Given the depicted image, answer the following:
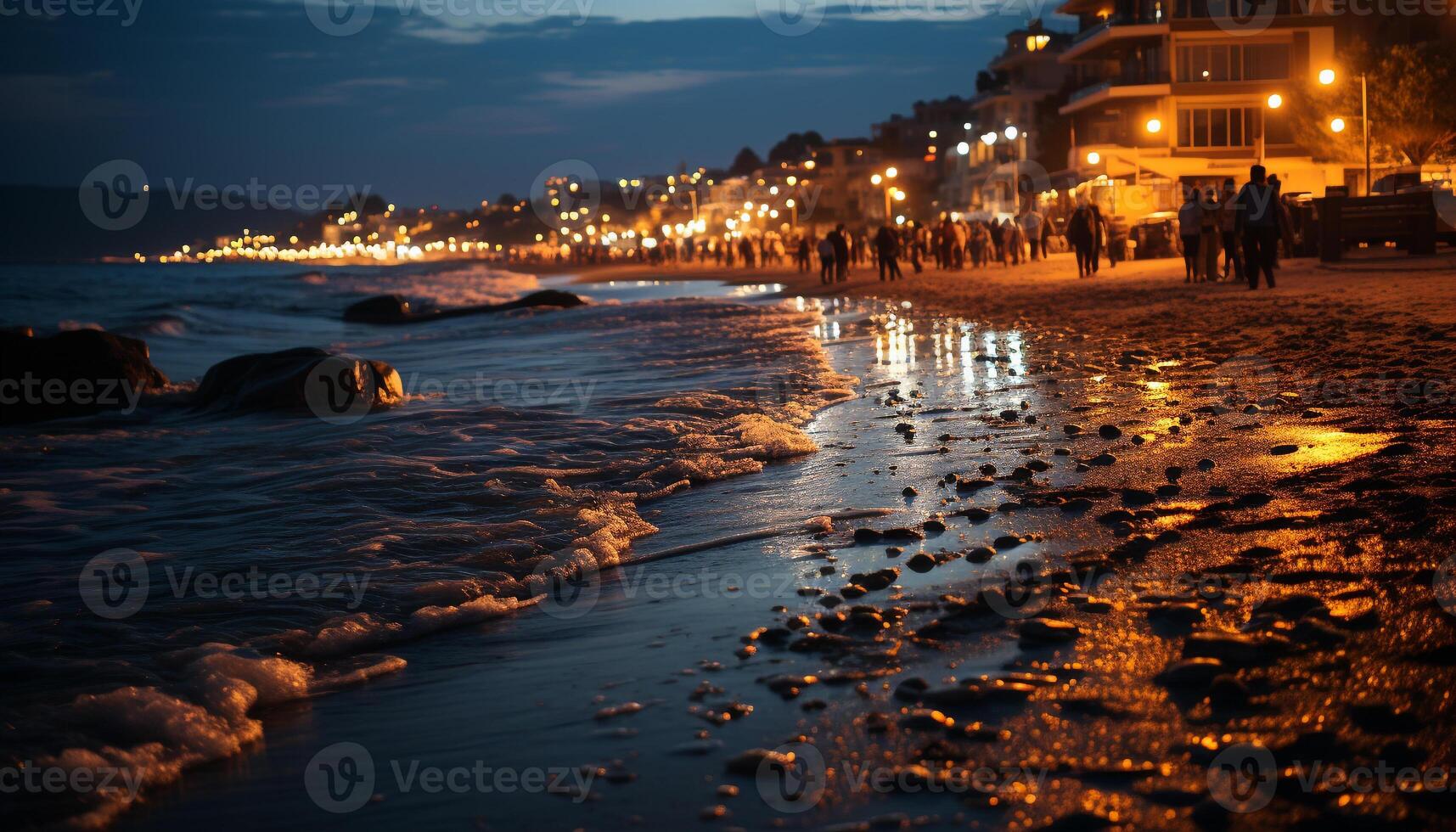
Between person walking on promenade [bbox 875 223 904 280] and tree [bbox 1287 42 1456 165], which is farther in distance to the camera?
tree [bbox 1287 42 1456 165]

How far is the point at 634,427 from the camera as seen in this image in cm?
1021

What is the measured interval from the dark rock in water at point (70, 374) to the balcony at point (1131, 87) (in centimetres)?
4417

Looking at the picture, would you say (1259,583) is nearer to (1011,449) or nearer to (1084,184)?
(1011,449)

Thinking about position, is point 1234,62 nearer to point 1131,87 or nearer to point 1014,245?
point 1131,87

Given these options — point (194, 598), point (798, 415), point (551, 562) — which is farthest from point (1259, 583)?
point (798, 415)

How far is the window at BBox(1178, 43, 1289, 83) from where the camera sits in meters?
50.9

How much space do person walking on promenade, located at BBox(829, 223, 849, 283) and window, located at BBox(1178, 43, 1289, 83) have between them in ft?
71.7

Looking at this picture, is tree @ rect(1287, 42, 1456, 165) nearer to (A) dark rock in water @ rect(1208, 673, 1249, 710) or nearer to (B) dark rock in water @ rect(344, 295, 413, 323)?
(B) dark rock in water @ rect(344, 295, 413, 323)

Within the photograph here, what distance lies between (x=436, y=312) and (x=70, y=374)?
2238 centimetres

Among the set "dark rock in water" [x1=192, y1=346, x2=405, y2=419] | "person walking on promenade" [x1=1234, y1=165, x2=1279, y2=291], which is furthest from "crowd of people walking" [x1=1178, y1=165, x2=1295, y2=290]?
"dark rock in water" [x1=192, y1=346, x2=405, y2=419]

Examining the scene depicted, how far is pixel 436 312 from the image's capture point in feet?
125

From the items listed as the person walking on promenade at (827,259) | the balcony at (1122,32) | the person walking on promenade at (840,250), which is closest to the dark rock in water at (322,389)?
the person walking on promenade at (840,250)

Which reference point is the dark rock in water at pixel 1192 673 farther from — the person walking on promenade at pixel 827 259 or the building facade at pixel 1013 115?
the building facade at pixel 1013 115

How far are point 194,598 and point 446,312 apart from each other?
104ft
